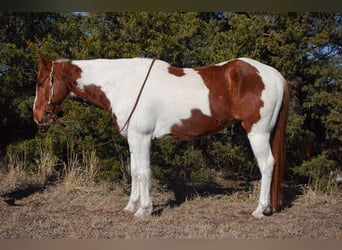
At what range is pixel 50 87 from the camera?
3898 millimetres

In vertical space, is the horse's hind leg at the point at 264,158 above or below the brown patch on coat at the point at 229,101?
below

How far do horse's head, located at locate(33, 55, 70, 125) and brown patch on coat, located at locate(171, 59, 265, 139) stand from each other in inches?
43.8

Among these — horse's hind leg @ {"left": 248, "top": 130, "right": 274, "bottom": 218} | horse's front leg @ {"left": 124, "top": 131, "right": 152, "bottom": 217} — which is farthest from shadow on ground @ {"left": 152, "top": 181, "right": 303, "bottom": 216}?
horse's hind leg @ {"left": 248, "top": 130, "right": 274, "bottom": 218}

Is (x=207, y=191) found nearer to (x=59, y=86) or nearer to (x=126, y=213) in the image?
(x=126, y=213)

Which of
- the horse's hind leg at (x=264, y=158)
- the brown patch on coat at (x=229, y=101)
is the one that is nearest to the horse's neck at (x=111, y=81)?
the brown patch on coat at (x=229, y=101)

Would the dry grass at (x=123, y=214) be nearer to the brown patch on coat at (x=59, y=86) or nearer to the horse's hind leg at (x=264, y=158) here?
the horse's hind leg at (x=264, y=158)

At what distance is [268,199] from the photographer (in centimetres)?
379

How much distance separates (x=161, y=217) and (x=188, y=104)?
1042 millimetres

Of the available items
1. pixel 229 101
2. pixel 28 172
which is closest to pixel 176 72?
pixel 229 101

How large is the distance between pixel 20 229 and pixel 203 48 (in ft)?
9.15

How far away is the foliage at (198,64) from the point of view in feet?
15.7

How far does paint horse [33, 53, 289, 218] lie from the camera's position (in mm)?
3713

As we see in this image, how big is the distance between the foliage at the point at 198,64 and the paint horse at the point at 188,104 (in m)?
0.89

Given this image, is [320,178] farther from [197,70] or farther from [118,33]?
[118,33]
